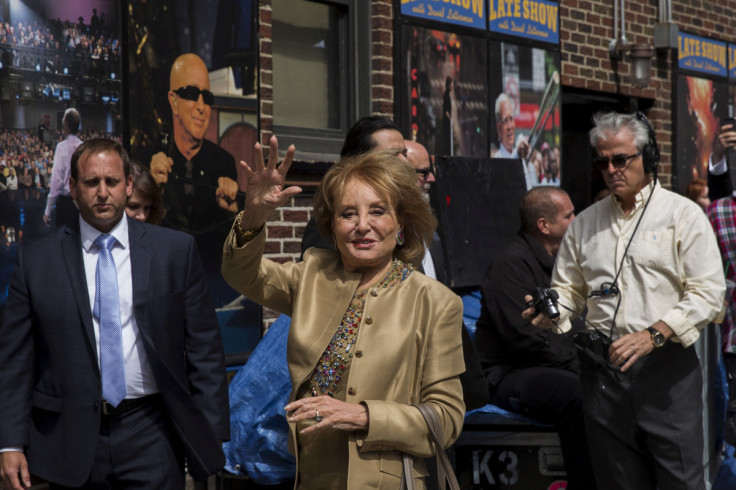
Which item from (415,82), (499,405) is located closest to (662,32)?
(415,82)

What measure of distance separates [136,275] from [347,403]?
1.18m

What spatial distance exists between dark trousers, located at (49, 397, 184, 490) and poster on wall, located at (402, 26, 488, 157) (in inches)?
172

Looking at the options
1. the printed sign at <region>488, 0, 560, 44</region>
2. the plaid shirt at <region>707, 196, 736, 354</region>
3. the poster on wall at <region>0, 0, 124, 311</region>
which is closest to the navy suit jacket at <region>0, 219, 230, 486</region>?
the poster on wall at <region>0, 0, 124, 311</region>

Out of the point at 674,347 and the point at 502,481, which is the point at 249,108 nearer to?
the point at 502,481

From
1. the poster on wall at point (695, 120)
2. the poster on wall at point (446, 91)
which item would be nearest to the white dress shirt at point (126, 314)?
the poster on wall at point (446, 91)

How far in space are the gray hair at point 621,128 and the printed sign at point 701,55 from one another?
6.65m

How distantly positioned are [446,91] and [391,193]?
16.6 feet

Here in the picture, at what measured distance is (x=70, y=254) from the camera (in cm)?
351

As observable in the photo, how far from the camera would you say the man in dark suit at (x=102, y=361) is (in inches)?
133

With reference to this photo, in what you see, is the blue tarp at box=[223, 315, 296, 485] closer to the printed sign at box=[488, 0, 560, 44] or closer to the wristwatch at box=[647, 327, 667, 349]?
the wristwatch at box=[647, 327, 667, 349]

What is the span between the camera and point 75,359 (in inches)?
135

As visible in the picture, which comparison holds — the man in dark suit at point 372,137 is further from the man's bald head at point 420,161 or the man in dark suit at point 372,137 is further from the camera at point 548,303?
the camera at point 548,303

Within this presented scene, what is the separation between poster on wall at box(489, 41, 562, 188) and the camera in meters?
8.41

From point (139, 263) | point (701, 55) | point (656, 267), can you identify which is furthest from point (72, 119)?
point (701, 55)
